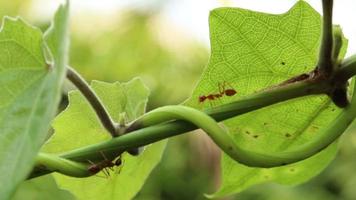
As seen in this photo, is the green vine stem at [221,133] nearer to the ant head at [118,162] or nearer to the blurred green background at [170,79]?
the ant head at [118,162]

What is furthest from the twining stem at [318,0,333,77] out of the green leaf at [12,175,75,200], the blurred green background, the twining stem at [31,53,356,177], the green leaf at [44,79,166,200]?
the blurred green background

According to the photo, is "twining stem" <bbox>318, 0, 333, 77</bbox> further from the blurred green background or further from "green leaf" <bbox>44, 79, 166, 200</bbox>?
the blurred green background

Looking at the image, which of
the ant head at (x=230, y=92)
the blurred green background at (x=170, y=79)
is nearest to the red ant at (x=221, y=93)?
the ant head at (x=230, y=92)

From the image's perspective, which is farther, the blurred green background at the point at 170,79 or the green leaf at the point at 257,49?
the blurred green background at the point at 170,79

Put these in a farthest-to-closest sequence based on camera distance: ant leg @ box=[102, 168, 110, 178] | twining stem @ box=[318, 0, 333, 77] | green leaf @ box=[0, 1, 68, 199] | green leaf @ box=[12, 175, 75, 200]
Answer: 1. green leaf @ box=[12, 175, 75, 200]
2. ant leg @ box=[102, 168, 110, 178]
3. twining stem @ box=[318, 0, 333, 77]
4. green leaf @ box=[0, 1, 68, 199]

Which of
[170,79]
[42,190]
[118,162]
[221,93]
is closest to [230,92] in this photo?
[221,93]

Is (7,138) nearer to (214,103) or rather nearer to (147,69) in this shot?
(214,103)
